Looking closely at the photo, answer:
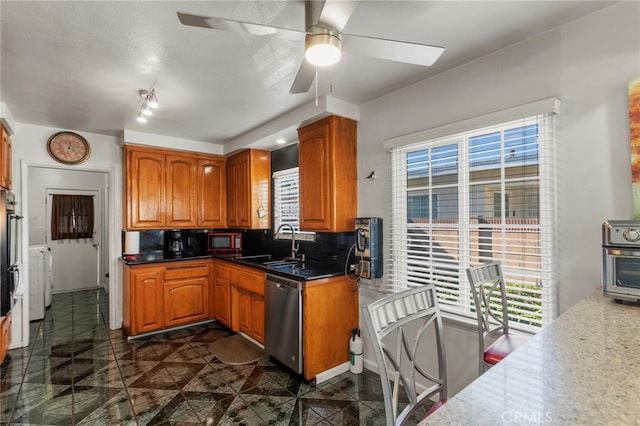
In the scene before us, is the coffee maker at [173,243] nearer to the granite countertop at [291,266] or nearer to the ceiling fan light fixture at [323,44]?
the granite countertop at [291,266]

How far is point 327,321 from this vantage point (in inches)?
107

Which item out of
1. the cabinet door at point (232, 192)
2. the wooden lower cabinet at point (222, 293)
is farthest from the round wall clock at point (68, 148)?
the wooden lower cabinet at point (222, 293)

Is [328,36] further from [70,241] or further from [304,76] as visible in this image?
[70,241]

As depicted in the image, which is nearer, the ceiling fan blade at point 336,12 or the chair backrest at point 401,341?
the chair backrest at point 401,341

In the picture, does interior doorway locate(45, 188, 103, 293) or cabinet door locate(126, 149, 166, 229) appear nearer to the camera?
cabinet door locate(126, 149, 166, 229)

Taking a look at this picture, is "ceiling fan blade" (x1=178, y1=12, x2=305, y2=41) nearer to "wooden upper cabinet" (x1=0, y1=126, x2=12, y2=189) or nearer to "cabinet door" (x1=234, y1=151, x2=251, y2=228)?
"wooden upper cabinet" (x1=0, y1=126, x2=12, y2=189)

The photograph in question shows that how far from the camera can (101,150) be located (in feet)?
13.0

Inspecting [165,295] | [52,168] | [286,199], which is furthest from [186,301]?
[52,168]

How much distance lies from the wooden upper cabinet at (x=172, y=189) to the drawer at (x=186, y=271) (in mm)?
585

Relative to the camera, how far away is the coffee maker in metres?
4.27

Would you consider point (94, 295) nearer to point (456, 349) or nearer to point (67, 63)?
point (67, 63)

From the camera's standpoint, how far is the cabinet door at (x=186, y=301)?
12.5 feet

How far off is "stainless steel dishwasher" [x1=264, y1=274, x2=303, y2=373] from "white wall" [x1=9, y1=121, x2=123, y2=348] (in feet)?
7.44

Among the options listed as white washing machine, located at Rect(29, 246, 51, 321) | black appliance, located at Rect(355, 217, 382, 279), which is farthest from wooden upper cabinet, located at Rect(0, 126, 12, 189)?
black appliance, located at Rect(355, 217, 382, 279)
